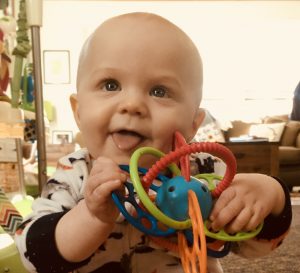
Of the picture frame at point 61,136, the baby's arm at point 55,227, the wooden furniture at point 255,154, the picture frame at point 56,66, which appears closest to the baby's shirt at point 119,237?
the baby's arm at point 55,227

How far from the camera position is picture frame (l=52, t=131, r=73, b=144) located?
463cm

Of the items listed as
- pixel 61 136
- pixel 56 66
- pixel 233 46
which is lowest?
pixel 61 136

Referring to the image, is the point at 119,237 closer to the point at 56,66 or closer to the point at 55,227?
the point at 55,227

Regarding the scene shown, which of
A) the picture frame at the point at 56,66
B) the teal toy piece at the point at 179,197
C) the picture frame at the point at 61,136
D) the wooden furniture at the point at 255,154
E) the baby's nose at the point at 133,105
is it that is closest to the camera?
the teal toy piece at the point at 179,197

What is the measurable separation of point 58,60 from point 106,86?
4.47 m

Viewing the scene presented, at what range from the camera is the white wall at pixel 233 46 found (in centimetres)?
468

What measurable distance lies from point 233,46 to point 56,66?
220cm

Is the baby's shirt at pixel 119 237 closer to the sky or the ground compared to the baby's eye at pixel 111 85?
closer to the ground

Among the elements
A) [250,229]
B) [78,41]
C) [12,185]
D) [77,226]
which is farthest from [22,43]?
[78,41]

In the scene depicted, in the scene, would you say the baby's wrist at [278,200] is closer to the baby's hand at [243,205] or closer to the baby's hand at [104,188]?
the baby's hand at [243,205]

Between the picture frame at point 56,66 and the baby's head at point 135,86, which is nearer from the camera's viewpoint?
the baby's head at point 135,86

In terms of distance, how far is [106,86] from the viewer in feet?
1.73

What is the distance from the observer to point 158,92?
0.52m

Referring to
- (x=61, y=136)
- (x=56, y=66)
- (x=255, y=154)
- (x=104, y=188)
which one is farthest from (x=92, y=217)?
(x=56, y=66)
